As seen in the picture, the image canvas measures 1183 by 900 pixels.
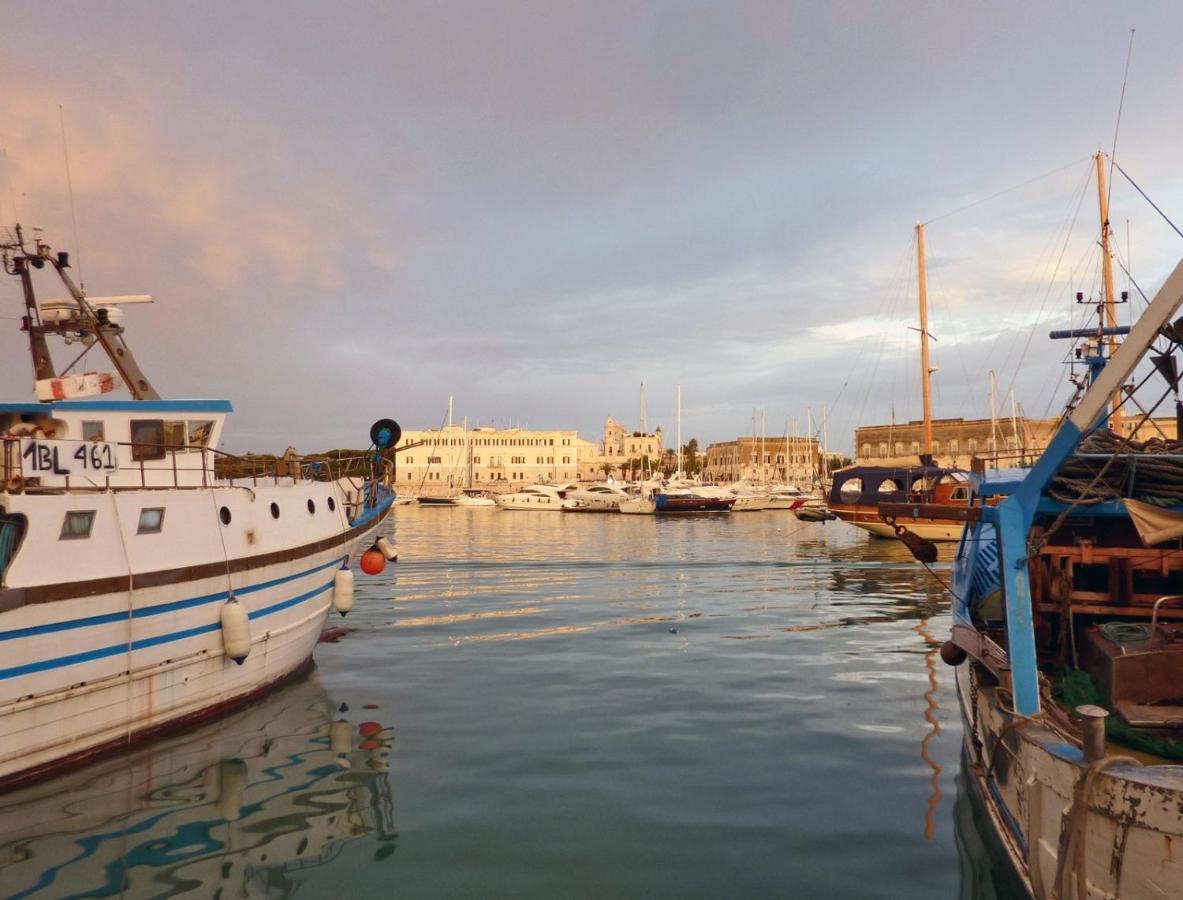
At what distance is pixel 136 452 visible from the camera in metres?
14.5

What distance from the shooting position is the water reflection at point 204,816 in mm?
7551

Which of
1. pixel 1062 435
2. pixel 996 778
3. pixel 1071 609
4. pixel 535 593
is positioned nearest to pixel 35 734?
pixel 996 778

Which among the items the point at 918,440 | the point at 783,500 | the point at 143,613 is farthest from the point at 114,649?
the point at 918,440

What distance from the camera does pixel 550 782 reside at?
31.9 feet

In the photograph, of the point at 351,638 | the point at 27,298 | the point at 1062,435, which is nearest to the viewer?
the point at 1062,435

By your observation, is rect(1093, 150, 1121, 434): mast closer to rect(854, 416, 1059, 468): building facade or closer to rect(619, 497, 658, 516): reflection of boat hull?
rect(619, 497, 658, 516): reflection of boat hull

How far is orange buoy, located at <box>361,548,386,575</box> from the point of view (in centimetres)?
1777

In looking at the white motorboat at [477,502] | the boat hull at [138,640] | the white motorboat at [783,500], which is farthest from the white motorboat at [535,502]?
the boat hull at [138,640]

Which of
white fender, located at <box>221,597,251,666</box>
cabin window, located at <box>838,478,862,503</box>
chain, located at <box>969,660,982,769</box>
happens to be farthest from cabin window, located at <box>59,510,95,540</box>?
cabin window, located at <box>838,478,862,503</box>

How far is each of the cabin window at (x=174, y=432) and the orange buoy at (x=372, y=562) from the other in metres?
4.78

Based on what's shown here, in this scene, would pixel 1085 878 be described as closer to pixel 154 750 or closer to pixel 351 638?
pixel 154 750

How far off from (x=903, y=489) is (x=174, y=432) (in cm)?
3786

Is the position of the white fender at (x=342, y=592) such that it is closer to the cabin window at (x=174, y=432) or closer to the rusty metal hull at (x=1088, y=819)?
the cabin window at (x=174, y=432)

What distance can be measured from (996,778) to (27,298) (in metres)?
18.3
